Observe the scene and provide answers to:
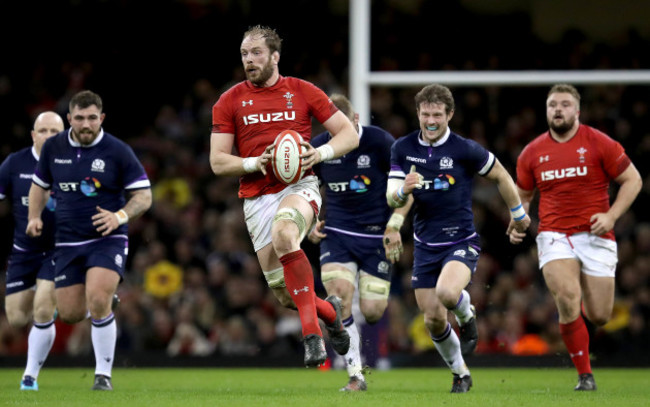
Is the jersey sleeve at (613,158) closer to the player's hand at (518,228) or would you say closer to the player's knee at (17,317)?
the player's hand at (518,228)

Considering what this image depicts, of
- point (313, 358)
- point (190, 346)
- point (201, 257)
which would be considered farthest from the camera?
point (201, 257)

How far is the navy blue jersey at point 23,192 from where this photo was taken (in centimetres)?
1058

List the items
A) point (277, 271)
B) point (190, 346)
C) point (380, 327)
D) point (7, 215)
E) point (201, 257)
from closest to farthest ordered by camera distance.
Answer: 1. point (277, 271)
2. point (380, 327)
3. point (190, 346)
4. point (201, 257)
5. point (7, 215)

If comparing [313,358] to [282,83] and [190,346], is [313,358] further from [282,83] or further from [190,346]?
[190,346]

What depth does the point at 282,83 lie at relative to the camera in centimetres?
859

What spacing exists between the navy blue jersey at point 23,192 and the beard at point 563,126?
473 cm

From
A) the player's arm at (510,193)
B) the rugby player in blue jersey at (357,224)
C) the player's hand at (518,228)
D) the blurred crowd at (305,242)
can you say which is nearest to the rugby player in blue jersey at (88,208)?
the rugby player in blue jersey at (357,224)

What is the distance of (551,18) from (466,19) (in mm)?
1405

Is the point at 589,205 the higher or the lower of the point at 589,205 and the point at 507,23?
the lower

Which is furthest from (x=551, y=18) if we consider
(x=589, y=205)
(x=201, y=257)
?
(x=589, y=205)

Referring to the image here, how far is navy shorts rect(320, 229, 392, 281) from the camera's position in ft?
32.9

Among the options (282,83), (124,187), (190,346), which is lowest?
(190,346)

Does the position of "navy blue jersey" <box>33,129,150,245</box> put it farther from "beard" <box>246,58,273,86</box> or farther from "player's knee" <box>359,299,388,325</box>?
"player's knee" <box>359,299,388,325</box>

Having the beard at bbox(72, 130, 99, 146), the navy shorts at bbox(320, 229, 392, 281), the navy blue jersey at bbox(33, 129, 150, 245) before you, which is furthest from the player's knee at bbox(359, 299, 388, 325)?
the beard at bbox(72, 130, 99, 146)
